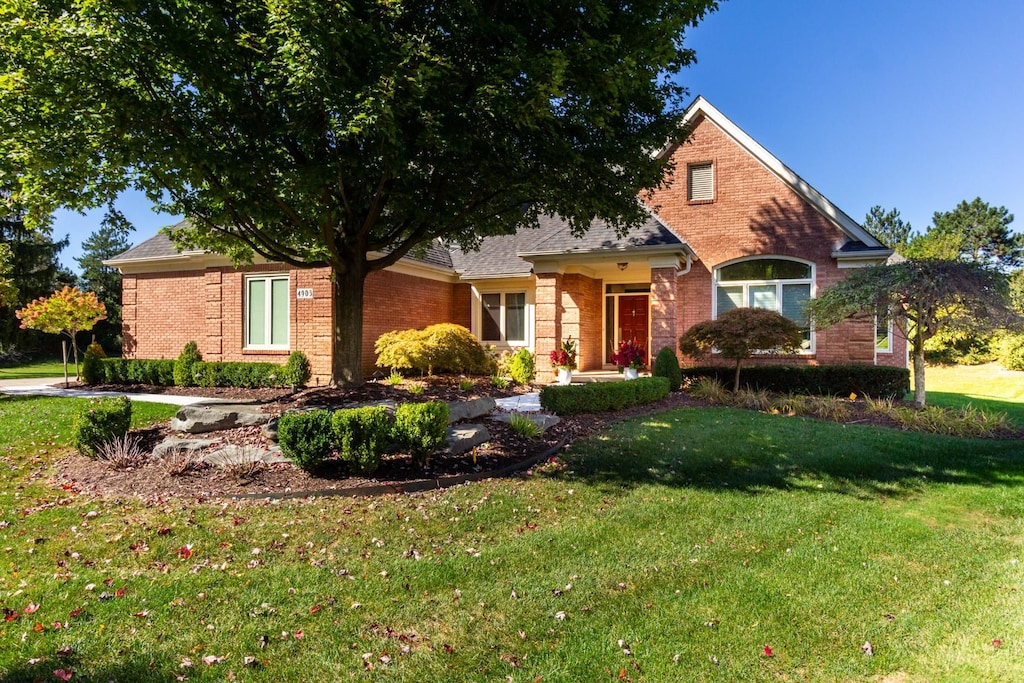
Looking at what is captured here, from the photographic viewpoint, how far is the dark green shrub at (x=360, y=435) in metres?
6.15

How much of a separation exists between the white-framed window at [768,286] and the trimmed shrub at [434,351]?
7.46 meters

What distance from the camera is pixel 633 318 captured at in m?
18.4

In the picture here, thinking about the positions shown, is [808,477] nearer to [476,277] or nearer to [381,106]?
[381,106]

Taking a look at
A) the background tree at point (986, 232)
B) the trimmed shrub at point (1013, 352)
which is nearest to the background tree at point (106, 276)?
the trimmed shrub at point (1013, 352)

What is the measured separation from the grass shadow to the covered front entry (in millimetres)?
8422

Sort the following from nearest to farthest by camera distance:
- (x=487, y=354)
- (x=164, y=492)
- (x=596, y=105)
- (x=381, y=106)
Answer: (x=381, y=106) < (x=164, y=492) < (x=596, y=105) < (x=487, y=354)

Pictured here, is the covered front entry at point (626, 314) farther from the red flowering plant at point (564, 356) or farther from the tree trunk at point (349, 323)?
the tree trunk at point (349, 323)

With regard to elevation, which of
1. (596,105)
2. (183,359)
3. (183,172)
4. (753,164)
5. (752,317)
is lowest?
(183,359)

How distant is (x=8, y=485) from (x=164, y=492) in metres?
2.24

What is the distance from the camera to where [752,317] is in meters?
12.8

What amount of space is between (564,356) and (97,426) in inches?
397

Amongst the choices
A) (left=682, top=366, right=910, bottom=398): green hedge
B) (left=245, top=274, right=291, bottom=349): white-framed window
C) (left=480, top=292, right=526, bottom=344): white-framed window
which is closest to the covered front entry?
(left=480, top=292, right=526, bottom=344): white-framed window

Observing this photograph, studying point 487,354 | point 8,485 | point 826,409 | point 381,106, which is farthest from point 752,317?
point 8,485

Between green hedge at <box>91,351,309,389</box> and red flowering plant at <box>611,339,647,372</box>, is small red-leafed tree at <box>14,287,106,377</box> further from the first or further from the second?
red flowering plant at <box>611,339,647,372</box>
